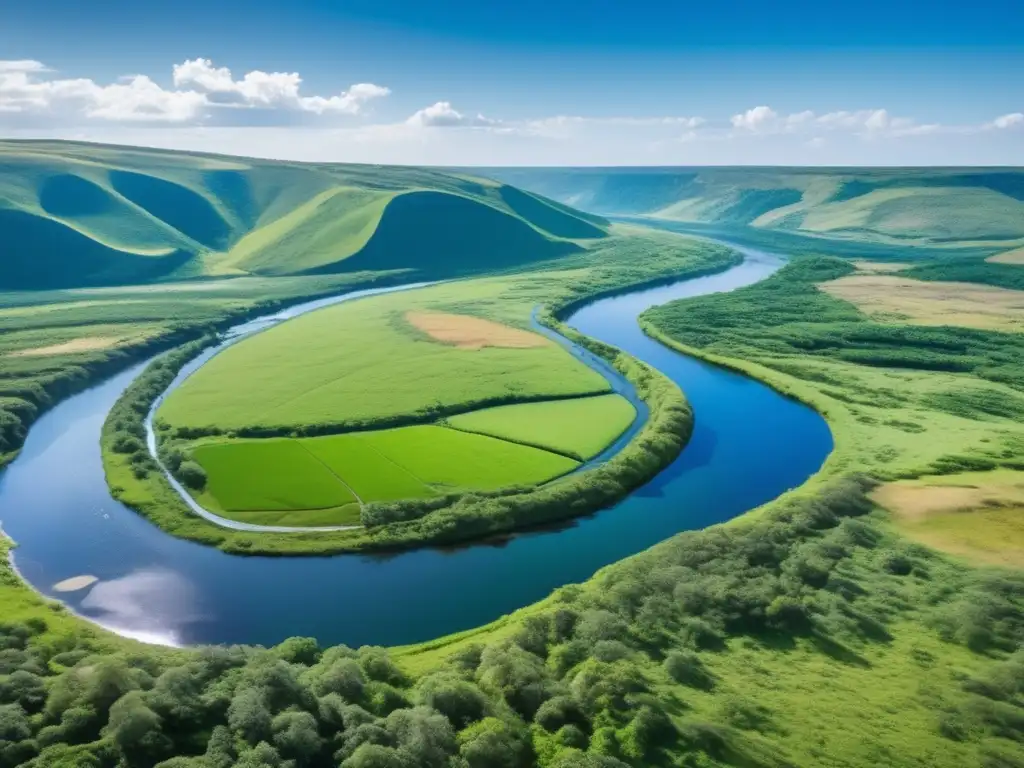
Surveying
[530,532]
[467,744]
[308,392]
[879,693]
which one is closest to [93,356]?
[308,392]

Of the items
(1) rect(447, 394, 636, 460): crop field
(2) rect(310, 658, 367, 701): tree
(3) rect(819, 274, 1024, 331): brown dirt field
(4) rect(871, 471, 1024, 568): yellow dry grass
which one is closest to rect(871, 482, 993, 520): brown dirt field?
(4) rect(871, 471, 1024, 568): yellow dry grass

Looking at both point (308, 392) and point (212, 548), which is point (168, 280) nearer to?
point (308, 392)

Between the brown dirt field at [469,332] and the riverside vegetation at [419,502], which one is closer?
the riverside vegetation at [419,502]

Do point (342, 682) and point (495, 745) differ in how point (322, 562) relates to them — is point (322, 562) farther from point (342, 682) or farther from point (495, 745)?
point (495, 745)

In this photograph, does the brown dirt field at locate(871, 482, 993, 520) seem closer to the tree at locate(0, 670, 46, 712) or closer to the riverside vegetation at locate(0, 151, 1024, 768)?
the riverside vegetation at locate(0, 151, 1024, 768)

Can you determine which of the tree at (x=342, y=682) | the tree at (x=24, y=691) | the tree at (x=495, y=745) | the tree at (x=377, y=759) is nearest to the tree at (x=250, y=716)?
the tree at (x=342, y=682)

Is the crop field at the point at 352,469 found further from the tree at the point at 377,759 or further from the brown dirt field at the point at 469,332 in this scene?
the brown dirt field at the point at 469,332

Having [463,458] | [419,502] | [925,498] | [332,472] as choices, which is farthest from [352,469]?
[925,498]
